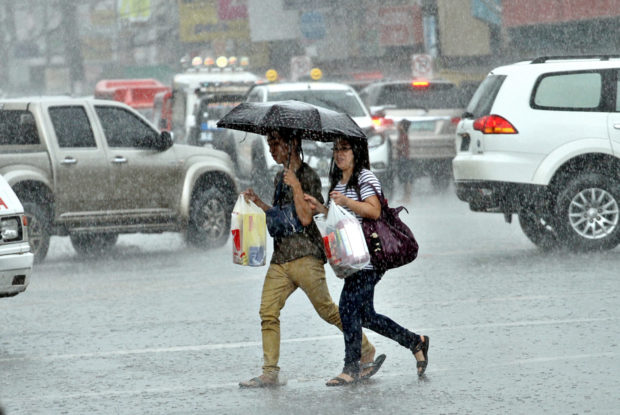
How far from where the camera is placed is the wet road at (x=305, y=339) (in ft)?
22.8

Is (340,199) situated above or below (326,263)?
above

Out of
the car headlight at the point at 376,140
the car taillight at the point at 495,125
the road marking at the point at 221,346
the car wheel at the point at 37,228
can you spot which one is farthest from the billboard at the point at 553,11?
the road marking at the point at 221,346

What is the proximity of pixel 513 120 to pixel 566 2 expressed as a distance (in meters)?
23.4

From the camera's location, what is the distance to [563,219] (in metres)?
13.0

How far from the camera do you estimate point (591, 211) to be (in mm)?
13023

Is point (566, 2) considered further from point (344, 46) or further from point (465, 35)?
point (344, 46)

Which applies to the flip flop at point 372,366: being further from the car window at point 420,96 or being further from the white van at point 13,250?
the car window at point 420,96

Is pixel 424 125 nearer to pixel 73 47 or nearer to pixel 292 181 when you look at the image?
pixel 292 181

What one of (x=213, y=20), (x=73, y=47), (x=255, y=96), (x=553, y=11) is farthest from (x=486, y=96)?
(x=213, y=20)

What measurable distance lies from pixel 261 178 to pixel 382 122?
2337 mm

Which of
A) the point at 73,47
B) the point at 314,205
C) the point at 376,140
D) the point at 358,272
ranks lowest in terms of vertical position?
the point at 73,47

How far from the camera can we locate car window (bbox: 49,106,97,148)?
14273 millimetres

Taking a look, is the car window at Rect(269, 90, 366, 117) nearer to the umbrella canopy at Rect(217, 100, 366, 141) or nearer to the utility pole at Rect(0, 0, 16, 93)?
the umbrella canopy at Rect(217, 100, 366, 141)

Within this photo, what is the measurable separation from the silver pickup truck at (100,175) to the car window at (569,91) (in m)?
4.06
